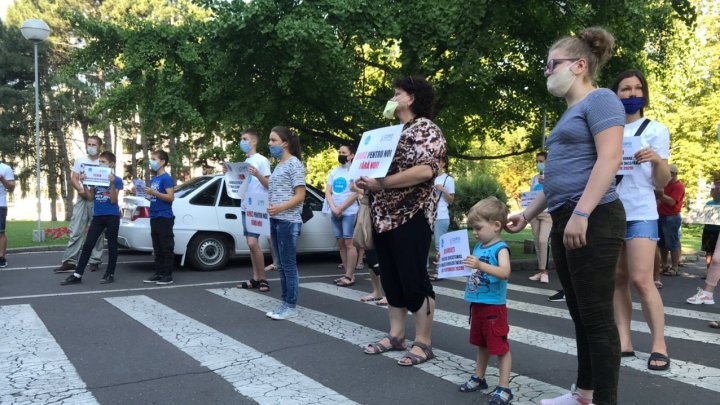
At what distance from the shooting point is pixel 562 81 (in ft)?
9.75

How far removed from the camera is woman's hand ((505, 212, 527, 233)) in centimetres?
345

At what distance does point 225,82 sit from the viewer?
1114 centimetres

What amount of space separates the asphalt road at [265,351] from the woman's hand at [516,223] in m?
1.05

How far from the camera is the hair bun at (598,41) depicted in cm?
292

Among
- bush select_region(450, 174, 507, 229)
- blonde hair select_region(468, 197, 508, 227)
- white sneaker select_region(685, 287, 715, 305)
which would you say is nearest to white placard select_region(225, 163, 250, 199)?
blonde hair select_region(468, 197, 508, 227)

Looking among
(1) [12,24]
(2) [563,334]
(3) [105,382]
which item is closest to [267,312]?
(3) [105,382]

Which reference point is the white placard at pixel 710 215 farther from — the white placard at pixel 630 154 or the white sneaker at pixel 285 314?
the white sneaker at pixel 285 314

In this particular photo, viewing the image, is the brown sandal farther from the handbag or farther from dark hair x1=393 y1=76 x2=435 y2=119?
dark hair x1=393 y1=76 x2=435 y2=119

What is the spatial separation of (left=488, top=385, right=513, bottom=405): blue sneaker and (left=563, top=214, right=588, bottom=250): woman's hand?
1111 mm

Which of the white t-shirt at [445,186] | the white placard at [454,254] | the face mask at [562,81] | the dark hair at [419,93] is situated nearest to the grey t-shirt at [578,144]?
the face mask at [562,81]

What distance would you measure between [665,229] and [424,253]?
733cm

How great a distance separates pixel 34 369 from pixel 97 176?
4.53 m

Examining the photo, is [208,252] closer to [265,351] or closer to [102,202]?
[102,202]

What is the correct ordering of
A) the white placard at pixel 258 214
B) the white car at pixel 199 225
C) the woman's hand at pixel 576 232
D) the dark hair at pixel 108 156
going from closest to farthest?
the woman's hand at pixel 576 232
the white placard at pixel 258 214
the dark hair at pixel 108 156
the white car at pixel 199 225
